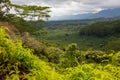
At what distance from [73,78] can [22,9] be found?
57.3 m

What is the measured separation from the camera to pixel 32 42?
32.5 metres

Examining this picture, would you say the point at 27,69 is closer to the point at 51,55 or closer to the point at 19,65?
the point at 19,65

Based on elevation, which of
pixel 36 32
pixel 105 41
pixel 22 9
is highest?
pixel 22 9

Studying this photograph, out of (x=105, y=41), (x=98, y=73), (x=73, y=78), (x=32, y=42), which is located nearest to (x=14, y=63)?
(x=73, y=78)

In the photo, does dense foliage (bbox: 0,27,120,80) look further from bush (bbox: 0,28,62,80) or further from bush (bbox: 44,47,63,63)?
bush (bbox: 44,47,63,63)

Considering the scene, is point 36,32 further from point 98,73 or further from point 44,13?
point 98,73

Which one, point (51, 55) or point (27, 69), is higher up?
point (27, 69)

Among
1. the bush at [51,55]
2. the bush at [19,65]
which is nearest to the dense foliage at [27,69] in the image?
the bush at [19,65]

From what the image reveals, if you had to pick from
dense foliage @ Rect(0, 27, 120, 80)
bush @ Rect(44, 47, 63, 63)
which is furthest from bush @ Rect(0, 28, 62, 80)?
bush @ Rect(44, 47, 63, 63)

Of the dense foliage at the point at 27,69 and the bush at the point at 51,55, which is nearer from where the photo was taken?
the dense foliage at the point at 27,69

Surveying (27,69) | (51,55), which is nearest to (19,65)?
(27,69)

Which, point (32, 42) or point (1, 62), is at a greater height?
point (1, 62)

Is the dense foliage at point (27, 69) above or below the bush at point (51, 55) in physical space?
above

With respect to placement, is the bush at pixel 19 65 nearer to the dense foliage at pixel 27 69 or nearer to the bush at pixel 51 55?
the dense foliage at pixel 27 69
